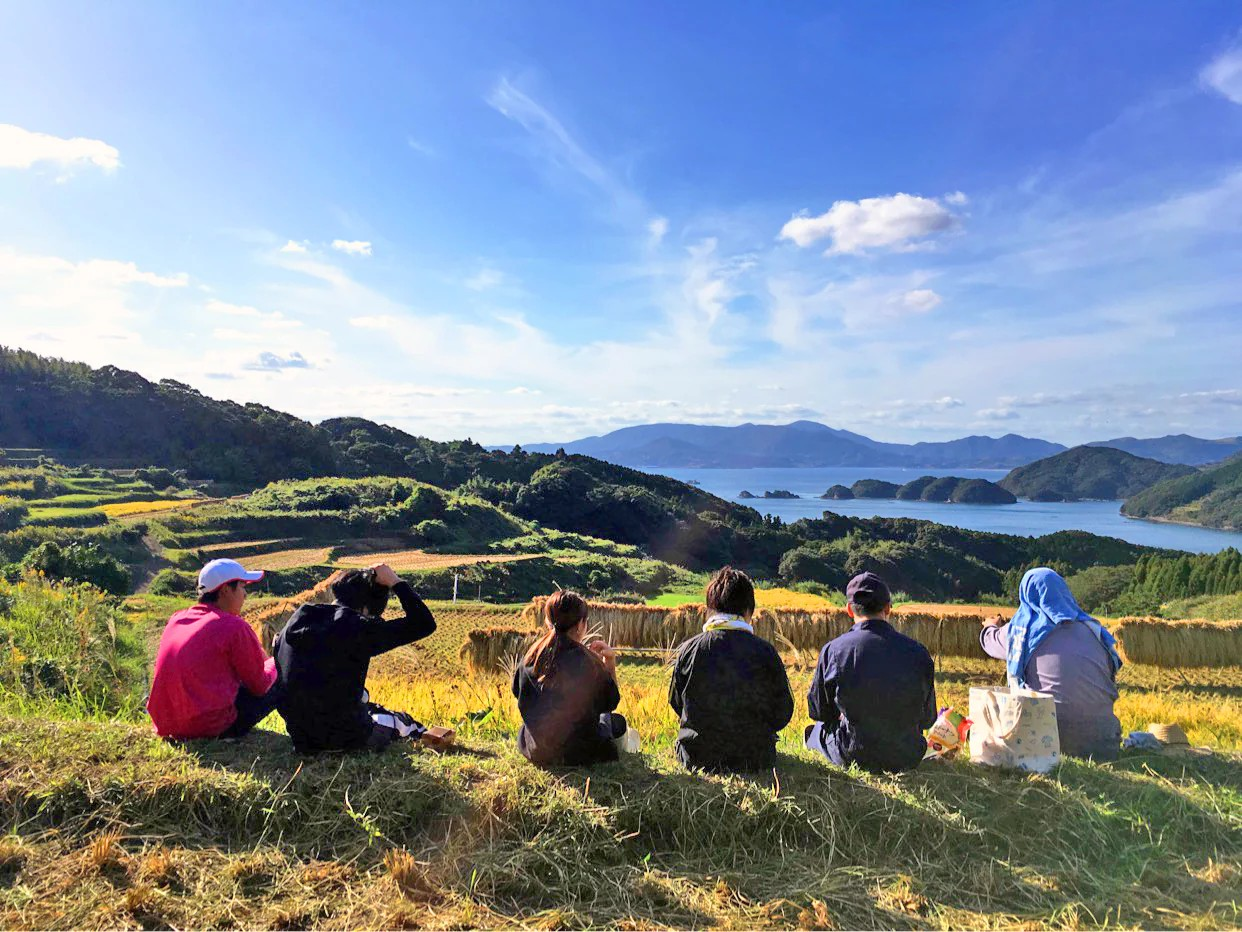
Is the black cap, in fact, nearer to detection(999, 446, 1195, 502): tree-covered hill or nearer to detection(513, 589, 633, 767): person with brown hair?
detection(513, 589, 633, 767): person with brown hair

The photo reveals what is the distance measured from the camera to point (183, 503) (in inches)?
1895

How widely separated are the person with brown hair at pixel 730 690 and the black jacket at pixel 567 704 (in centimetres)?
48

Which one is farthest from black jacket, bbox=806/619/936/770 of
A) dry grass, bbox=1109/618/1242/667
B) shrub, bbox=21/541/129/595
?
shrub, bbox=21/541/129/595

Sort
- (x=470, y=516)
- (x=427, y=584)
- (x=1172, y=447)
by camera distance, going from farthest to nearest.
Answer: (x=1172, y=447), (x=470, y=516), (x=427, y=584)

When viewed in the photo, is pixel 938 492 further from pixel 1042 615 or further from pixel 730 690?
pixel 730 690

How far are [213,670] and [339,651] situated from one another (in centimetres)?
81

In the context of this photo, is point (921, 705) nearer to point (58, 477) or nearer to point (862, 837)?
point (862, 837)

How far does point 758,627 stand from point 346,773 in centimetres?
882

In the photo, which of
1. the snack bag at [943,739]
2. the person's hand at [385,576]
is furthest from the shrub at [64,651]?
the snack bag at [943,739]

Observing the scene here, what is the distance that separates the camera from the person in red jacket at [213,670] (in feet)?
12.9

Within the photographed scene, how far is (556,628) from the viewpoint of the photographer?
3969mm

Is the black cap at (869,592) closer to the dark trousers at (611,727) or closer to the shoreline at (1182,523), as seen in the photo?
the dark trousers at (611,727)

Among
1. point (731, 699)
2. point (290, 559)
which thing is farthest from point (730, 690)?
point (290, 559)

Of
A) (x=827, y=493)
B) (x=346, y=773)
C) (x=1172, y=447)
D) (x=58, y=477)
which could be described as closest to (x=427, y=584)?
(x=346, y=773)
